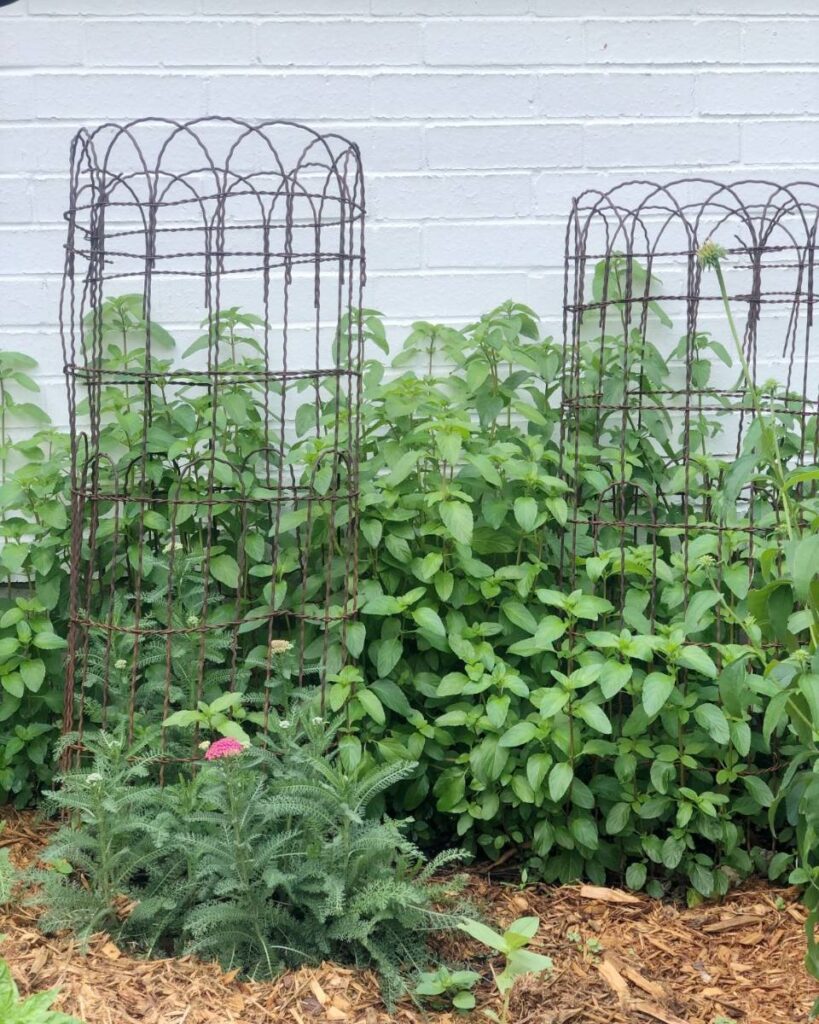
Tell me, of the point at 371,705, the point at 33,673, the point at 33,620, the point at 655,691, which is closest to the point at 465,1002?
the point at 371,705

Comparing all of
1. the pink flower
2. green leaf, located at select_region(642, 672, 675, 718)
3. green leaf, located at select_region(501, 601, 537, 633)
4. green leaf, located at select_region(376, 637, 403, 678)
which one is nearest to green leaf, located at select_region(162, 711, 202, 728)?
the pink flower

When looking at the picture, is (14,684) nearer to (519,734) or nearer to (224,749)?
(224,749)

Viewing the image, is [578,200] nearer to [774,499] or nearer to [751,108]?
[751,108]

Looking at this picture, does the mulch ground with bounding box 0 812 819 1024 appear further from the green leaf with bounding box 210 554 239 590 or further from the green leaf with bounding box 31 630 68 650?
the green leaf with bounding box 210 554 239 590

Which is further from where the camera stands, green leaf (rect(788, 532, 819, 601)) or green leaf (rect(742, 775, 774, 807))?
green leaf (rect(742, 775, 774, 807))

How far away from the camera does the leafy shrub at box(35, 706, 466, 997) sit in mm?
2402

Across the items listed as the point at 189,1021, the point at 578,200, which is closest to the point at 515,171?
the point at 578,200

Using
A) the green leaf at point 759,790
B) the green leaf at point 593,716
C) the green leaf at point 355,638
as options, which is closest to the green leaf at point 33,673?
the green leaf at point 355,638

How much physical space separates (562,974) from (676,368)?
1893 mm

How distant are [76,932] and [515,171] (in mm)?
Answer: 2447

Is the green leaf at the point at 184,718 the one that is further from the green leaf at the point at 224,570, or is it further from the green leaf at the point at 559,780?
the green leaf at the point at 559,780

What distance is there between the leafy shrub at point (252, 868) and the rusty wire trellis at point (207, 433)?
28 centimetres

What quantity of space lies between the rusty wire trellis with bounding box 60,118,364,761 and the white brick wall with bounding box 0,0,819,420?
0.38 feet

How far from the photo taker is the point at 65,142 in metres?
3.46
